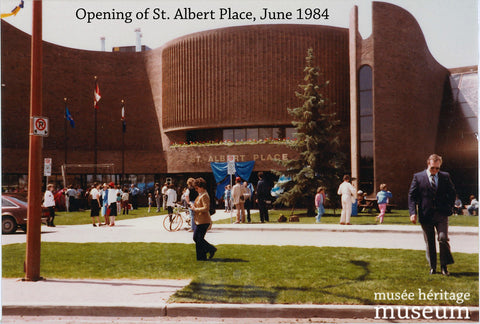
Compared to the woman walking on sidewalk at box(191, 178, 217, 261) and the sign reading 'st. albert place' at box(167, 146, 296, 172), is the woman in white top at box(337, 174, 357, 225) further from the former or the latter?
the sign reading 'st. albert place' at box(167, 146, 296, 172)

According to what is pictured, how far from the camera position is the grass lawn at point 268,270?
262 inches

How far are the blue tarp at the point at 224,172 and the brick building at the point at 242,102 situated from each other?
0.53 m

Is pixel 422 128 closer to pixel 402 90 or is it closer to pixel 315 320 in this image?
pixel 402 90

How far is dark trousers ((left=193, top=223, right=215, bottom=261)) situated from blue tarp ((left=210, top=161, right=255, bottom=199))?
2265 cm

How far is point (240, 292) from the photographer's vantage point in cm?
→ 682

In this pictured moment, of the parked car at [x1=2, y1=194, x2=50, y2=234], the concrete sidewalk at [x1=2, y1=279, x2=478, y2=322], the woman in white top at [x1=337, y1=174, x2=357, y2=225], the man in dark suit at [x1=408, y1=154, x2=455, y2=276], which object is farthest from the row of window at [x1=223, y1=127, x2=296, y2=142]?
the concrete sidewalk at [x1=2, y1=279, x2=478, y2=322]

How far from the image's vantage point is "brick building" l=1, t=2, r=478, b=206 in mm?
29391

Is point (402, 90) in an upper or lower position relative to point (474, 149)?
upper

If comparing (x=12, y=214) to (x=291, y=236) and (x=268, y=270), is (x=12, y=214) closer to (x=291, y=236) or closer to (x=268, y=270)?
(x=291, y=236)

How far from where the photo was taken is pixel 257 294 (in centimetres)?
668

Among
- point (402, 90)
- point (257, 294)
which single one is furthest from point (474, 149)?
point (257, 294)

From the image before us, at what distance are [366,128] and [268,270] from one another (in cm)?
2296

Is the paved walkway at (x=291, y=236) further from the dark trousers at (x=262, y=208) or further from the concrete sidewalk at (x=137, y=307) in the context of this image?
the concrete sidewalk at (x=137, y=307)

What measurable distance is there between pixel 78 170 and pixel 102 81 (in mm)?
8680
